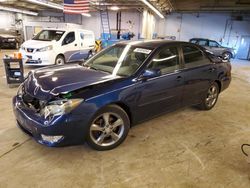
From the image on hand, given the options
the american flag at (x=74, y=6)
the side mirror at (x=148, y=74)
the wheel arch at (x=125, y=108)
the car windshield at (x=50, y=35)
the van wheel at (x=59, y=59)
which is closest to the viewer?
the wheel arch at (x=125, y=108)

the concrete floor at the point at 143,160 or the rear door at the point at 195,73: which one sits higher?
the rear door at the point at 195,73

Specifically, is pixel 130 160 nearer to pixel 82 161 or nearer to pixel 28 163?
pixel 82 161

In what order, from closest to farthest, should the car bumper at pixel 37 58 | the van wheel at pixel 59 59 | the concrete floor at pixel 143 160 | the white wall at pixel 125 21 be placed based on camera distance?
the concrete floor at pixel 143 160 → the car bumper at pixel 37 58 → the van wheel at pixel 59 59 → the white wall at pixel 125 21

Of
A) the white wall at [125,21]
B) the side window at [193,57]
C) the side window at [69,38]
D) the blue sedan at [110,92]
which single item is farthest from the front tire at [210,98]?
the white wall at [125,21]

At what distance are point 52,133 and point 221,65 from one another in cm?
337

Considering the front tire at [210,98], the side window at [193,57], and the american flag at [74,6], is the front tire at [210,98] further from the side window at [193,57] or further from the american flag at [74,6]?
the american flag at [74,6]

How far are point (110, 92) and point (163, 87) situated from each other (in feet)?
2.95

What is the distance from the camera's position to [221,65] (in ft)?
13.1

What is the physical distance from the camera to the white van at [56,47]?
280 inches

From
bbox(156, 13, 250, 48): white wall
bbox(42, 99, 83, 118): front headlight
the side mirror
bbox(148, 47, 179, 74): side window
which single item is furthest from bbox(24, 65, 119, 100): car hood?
bbox(156, 13, 250, 48): white wall

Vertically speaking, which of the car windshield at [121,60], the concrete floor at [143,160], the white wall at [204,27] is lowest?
the concrete floor at [143,160]

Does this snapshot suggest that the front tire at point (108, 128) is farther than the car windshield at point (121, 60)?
No

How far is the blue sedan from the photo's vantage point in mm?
2191

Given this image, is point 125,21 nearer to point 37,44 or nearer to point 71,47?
point 71,47
